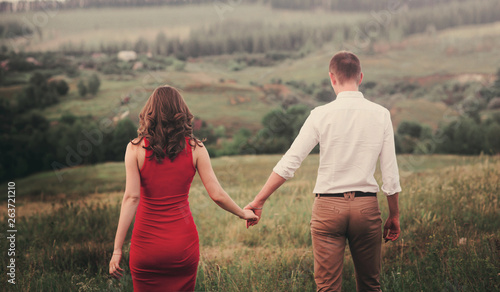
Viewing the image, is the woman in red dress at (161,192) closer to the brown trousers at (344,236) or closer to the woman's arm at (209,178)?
the woman's arm at (209,178)

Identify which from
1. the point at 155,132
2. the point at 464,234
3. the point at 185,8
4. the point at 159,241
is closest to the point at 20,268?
the point at 159,241

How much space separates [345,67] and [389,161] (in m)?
0.80

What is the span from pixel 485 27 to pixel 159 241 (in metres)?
25.6

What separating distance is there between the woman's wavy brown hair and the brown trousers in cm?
118

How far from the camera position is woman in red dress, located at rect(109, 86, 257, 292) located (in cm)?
274

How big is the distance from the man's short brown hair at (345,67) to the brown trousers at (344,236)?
0.90m

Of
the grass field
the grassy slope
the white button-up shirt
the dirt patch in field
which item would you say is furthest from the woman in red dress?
the dirt patch in field

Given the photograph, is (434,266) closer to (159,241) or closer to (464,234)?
(464,234)

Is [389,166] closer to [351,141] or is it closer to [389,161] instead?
[389,161]

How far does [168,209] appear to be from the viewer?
2.82m

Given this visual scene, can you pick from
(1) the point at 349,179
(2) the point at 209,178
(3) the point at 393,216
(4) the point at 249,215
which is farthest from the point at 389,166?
(2) the point at 209,178

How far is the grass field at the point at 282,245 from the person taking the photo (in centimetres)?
402

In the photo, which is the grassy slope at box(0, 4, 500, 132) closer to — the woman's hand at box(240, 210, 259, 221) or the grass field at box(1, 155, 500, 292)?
the grass field at box(1, 155, 500, 292)

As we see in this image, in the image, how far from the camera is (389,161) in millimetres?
3043
